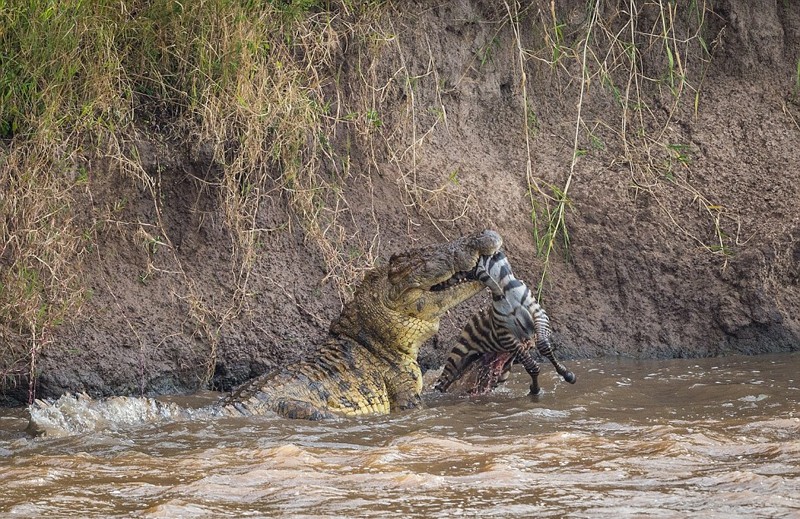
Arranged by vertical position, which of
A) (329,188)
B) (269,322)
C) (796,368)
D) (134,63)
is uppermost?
Result: (134,63)

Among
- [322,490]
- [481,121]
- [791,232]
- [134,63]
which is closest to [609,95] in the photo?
[481,121]

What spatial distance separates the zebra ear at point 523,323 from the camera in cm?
579

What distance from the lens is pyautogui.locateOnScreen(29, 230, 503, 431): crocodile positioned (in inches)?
223

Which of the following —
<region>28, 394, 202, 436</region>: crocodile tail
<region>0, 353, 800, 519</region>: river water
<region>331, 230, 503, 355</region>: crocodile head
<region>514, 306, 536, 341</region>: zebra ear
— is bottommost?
<region>0, 353, 800, 519</region>: river water

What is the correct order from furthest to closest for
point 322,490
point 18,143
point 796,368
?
point 796,368 → point 18,143 → point 322,490

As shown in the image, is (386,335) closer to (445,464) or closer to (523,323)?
(523,323)

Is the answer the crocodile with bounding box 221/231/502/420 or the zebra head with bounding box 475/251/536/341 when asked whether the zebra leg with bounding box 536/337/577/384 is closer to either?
the zebra head with bounding box 475/251/536/341

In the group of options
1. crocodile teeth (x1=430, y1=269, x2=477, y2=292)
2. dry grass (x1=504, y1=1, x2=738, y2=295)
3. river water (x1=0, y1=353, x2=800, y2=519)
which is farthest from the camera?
dry grass (x1=504, y1=1, x2=738, y2=295)

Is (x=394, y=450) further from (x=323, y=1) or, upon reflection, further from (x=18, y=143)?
(x=323, y=1)

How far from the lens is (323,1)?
7.21 metres

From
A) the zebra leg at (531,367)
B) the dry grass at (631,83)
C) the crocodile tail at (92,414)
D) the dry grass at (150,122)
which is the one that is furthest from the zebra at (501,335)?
the crocodile tail at (92,414)

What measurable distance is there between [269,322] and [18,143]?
1677 mm

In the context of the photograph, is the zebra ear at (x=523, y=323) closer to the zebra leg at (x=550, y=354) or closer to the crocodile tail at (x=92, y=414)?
the zebra leg at (x=550, y=354)

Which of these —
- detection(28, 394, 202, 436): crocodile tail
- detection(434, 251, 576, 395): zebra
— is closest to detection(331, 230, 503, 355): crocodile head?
detection(434, 251, 576, 395): zebra
